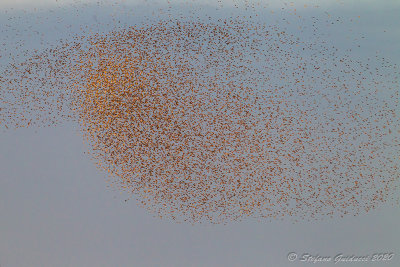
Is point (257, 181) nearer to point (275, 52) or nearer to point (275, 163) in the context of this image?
point (275, 163)

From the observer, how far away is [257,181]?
132 inches

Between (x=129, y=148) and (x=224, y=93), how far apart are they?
1.11 m

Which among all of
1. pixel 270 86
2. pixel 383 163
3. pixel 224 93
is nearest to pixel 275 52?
pixel 270 86

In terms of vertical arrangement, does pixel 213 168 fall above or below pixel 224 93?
below

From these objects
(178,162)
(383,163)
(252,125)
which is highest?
(252,125)

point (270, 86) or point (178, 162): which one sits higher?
point (270, 86)

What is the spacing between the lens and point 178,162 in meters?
3.38

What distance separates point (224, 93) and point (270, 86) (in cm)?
47

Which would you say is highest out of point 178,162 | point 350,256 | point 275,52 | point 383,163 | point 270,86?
point 275,52

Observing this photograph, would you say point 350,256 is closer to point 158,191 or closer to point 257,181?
point 257,181

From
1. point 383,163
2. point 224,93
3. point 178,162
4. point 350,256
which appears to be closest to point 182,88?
point 224,93

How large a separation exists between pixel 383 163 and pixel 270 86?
4.49ft

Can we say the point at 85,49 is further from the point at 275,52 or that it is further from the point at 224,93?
the point at 275,52

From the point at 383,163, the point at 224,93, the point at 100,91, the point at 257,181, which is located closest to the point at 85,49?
the point at 100,91
